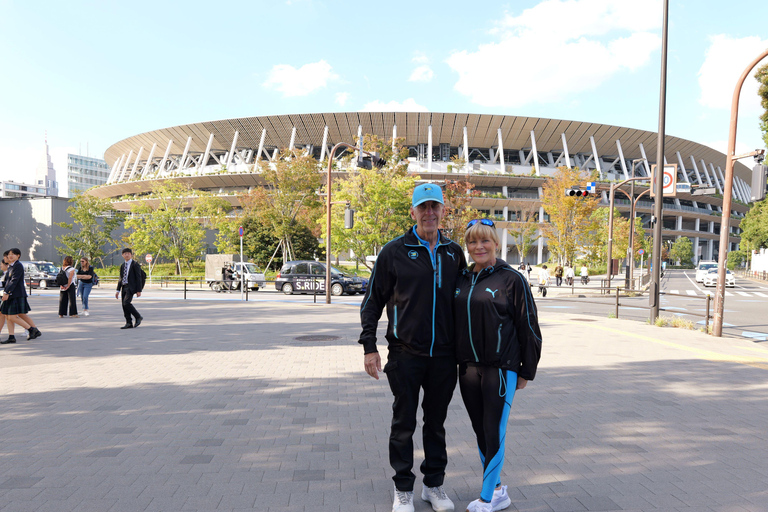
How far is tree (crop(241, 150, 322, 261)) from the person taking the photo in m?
36.5

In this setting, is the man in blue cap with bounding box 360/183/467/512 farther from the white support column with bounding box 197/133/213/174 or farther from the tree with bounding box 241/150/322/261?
the white support column with bounding box 197/133/213/174

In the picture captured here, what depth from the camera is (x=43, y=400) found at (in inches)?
227

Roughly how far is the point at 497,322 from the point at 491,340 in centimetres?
11

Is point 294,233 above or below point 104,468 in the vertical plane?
above

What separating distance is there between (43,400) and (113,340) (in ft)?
15.3

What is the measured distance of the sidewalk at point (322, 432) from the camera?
11.2 feet

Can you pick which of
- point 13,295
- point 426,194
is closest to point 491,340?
point 426,194

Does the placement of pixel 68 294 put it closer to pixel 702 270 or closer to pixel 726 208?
pixel 726 208

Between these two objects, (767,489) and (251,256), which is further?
(251,256)

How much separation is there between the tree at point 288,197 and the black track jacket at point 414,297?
111 feet

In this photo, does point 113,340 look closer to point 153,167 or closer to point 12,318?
point 12,318

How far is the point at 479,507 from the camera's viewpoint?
308cm

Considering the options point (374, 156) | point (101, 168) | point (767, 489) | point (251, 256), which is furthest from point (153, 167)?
point (101, 168)

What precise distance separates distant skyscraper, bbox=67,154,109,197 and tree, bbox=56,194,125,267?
142726 millimetres
